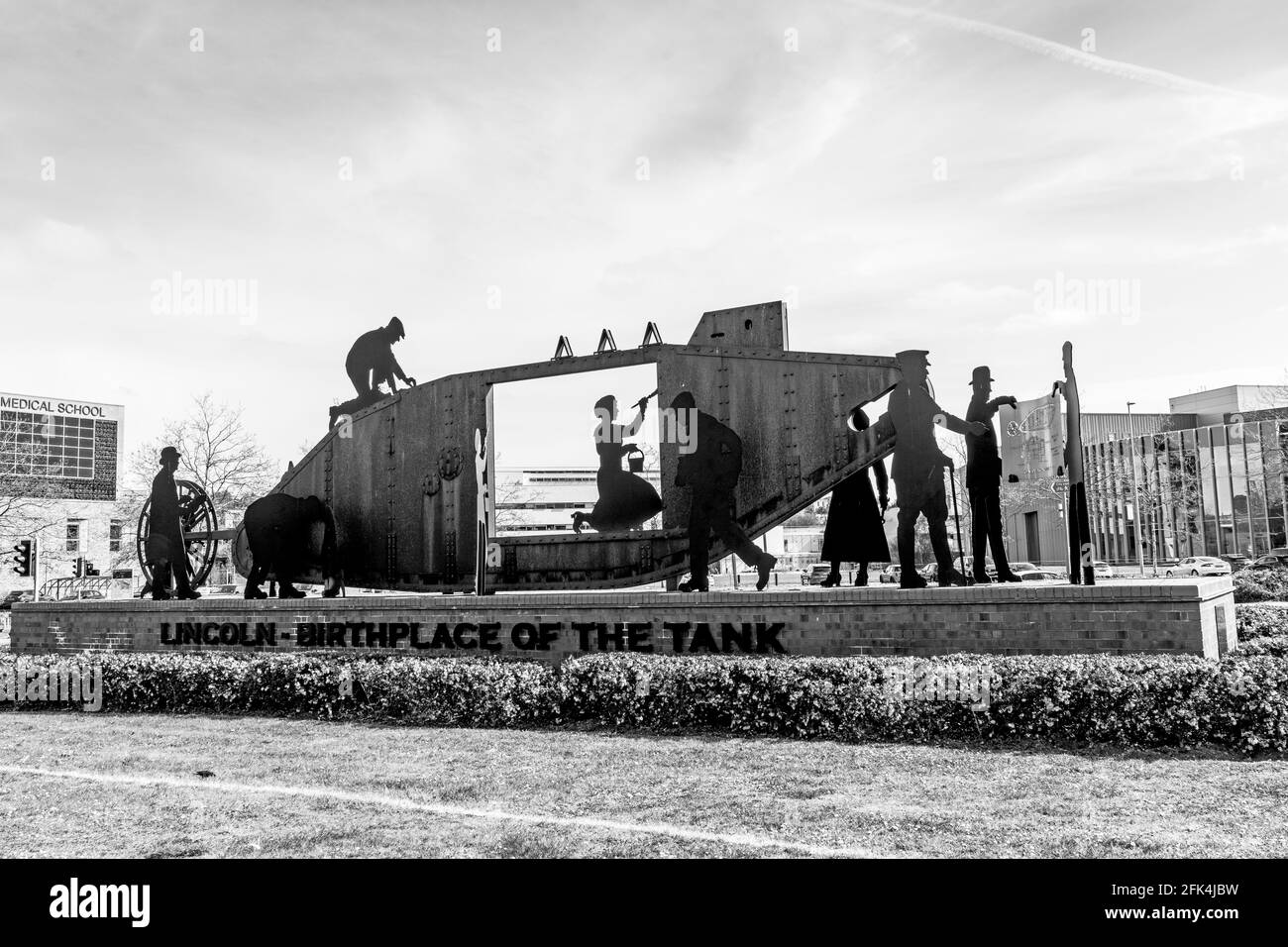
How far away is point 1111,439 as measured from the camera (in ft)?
211

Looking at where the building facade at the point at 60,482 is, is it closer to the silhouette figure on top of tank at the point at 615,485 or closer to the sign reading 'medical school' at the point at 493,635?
the sign reading 'medical school' at the point at 493,635

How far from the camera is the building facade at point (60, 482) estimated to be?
135 feet

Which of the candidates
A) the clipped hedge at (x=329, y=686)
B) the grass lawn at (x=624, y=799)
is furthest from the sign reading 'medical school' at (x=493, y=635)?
the grass lawn at (x=624, y=799)

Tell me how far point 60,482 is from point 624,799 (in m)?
55.8

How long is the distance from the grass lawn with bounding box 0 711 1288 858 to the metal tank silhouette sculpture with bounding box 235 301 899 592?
366 cm

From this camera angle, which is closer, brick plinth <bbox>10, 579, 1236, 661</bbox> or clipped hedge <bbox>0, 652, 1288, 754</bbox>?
clipped hedge <bbox>0, 652, 1288, 754</bbox>

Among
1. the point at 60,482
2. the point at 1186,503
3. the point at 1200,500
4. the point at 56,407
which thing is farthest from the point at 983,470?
the point at 56,407

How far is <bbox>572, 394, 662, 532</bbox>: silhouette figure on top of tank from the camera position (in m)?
13.2

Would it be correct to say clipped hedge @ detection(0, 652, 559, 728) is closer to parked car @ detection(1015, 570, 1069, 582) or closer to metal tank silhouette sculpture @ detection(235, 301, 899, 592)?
metal tank silhouette sculpture @ detection(235, 301, 899, 592)

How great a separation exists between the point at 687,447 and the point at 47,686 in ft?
31.2

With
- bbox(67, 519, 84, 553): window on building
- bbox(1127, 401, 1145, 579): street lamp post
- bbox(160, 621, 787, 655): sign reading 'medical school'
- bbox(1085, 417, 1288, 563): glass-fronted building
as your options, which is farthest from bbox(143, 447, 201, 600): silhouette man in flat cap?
bbox(1085, 417, 1288, 563): glass-fronted building

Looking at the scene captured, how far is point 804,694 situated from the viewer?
9.70 m

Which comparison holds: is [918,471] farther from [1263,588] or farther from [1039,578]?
[1263,588]
